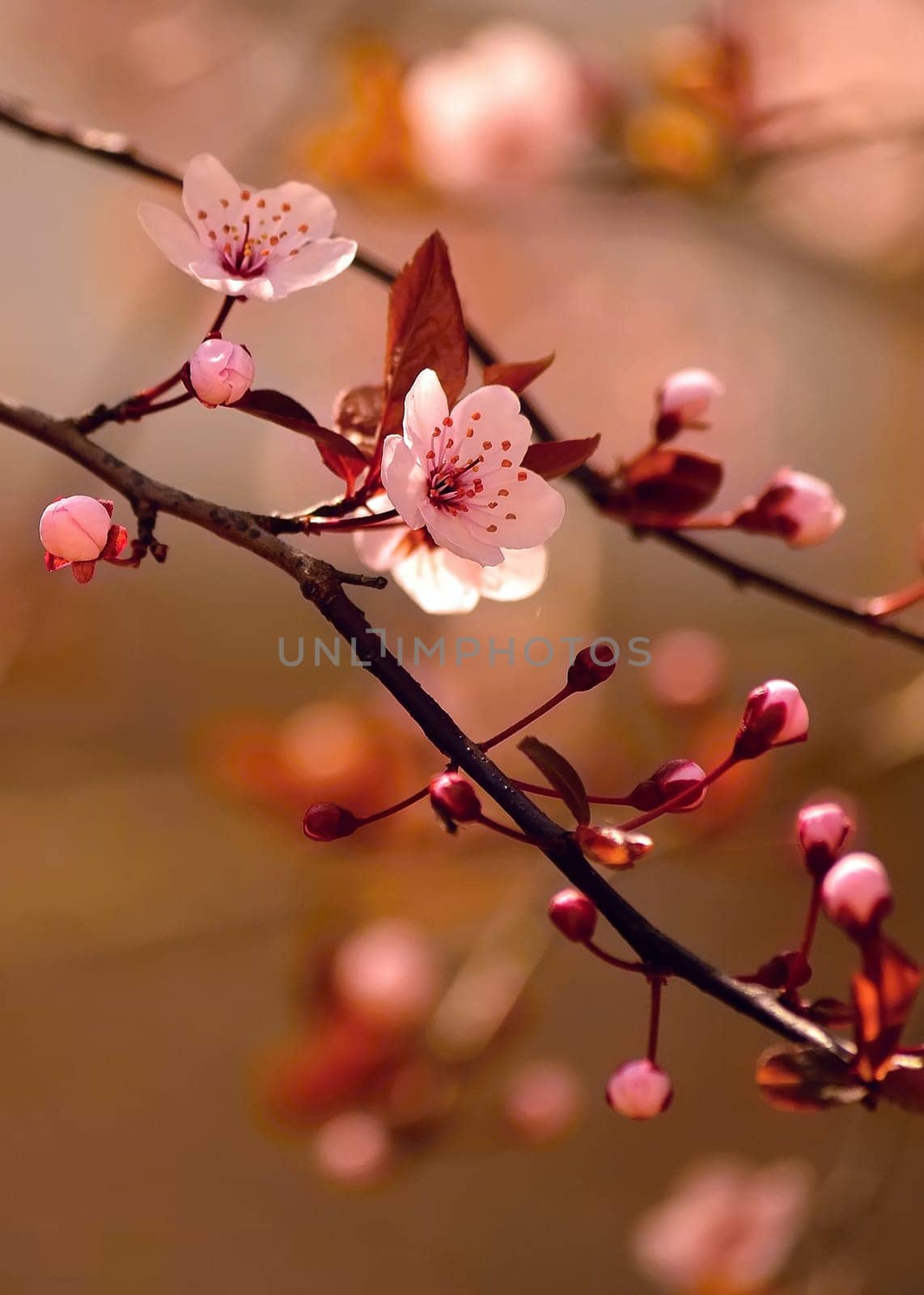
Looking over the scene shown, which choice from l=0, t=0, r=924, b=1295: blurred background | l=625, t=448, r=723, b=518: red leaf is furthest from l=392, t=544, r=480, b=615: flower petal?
l=0, t=0, r=924, b=1295: blurred background

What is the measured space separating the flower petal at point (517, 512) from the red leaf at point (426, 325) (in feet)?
0.11

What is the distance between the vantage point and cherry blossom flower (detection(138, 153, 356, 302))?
13.5 inches

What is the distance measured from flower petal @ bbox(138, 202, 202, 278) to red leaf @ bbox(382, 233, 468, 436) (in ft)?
0.21

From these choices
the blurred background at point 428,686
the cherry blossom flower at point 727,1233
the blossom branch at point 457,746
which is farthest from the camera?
the cherry blossom flower at point 727,1233

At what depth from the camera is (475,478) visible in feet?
1.08

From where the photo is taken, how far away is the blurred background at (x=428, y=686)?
0.85m

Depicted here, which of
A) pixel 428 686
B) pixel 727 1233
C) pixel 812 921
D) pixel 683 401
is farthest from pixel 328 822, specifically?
pixel 727 1233

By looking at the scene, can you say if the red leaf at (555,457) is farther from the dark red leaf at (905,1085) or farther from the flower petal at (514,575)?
the dark red leaf at (905,1085)

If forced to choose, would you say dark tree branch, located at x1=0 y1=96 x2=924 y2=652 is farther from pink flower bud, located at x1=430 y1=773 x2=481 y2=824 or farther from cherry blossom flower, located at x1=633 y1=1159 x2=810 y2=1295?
cherry blossom flower, located at x1=633 y1=1159 x2=810 y2=1295

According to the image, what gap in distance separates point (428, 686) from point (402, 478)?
634mm

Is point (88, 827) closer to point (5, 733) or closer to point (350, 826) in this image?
point (5, 733)

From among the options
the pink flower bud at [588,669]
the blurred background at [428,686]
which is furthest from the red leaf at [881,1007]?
the blurred background at [428,686]

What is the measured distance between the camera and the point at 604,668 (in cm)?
31

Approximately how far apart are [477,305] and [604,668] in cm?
131
